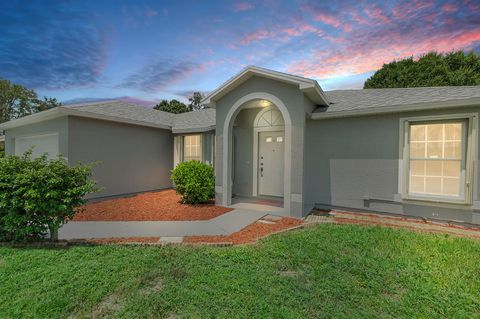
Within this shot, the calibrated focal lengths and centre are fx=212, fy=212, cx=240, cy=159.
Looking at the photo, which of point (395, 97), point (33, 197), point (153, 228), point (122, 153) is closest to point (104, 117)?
point (122, 153)

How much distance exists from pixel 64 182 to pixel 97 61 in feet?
33.2

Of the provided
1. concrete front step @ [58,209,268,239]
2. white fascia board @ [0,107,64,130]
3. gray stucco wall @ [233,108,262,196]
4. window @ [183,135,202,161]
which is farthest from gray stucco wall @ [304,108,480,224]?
white fascia board @ [0,107,64,130]

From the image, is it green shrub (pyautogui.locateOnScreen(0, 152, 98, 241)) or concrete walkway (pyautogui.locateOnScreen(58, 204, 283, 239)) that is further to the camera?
concrete walkway (pyautogui.locateOnScreen(58, 204, 283, 239))

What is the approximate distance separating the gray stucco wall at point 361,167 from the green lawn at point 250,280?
201cm

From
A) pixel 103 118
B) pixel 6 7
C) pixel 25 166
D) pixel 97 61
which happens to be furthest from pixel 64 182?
pixel 97 61

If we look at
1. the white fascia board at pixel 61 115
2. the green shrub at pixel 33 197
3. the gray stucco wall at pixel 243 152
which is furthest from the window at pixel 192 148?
the green shrub at pixel 33 197

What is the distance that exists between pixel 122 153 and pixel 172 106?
2683 centimetres

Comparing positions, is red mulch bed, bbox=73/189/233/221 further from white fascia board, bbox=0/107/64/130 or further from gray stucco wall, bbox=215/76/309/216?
white fascia board, bbox=0/107/64/130

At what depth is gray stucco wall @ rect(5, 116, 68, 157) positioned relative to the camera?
804 centimetres

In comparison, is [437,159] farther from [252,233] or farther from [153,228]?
[153,228]

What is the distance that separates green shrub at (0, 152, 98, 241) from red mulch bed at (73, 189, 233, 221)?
1.42 metres

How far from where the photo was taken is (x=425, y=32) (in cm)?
1028

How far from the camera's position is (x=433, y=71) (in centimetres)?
1900

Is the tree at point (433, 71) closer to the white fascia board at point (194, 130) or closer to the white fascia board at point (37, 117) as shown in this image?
the white fascia board at point (194, 130)
